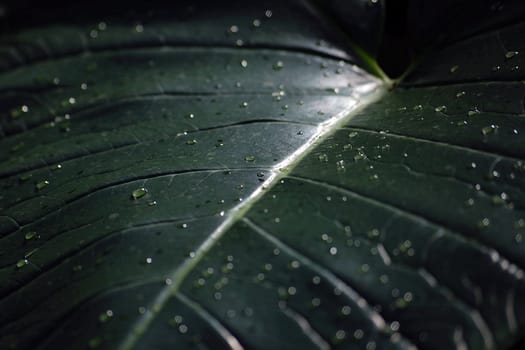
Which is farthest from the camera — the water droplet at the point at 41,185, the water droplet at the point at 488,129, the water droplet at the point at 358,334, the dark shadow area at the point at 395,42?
the dark shadow area at the point at 395,42

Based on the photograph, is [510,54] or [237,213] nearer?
[237,213]

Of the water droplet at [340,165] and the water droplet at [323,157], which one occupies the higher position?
the water droplet at [323,157]

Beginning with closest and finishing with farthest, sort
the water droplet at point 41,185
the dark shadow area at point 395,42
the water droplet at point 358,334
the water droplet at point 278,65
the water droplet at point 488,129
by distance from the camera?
1. the water droplet at point 358,334
2. the water droplet at point 488,129
3. the water droplet at point 41,185
4. the water droplet at point 278,65
5. the dark shadow area at point 395,42

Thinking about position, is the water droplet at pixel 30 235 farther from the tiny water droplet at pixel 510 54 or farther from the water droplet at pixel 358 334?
the tiny water droplet at pixel 510 54

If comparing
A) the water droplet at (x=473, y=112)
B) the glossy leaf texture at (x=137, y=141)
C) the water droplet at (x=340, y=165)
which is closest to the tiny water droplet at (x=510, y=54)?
the water droplet at (x=473, y=112)

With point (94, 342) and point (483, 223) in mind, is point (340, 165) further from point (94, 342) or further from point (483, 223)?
point (94, 342)

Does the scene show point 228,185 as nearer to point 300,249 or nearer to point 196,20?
point 300,249

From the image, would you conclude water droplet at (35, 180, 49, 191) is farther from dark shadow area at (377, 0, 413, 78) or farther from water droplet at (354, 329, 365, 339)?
dark shadow area at (377, 0, 413, 78)

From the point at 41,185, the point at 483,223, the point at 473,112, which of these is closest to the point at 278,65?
the point at 473,112

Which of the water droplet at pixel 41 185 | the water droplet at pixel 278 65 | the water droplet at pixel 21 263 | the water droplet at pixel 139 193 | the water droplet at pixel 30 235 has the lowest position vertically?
the water droplet at pixel 278 65
